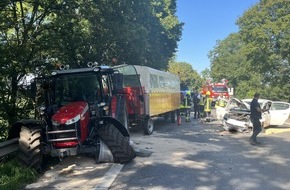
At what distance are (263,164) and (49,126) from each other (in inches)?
208

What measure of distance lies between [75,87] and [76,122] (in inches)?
59.5

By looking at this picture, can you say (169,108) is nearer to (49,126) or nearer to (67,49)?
(67,49)

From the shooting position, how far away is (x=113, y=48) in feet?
65.2

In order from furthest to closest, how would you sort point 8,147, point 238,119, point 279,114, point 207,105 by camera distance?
1. point 207,105
2. point 279,114
3. point 238,119
4. point 8,147

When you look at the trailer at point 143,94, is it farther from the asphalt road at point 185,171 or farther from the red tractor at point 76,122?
the red tractor at point 76,122

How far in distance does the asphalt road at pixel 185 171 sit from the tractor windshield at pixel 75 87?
1.62 metres

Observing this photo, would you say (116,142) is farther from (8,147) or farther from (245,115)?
(245,115)

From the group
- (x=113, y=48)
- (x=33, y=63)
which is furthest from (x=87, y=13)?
(x=113, y=48)

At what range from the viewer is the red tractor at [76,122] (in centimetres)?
830

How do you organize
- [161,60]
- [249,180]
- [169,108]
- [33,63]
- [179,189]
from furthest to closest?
[161,60] < [169,108] < [33,63] < [249,180] < [179,189]

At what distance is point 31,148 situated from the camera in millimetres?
8266

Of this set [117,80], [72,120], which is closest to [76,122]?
[72,120]

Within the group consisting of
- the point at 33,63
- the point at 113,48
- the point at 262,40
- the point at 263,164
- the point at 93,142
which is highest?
the point at 262,40

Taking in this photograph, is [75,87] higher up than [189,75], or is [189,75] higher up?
[189,75]
